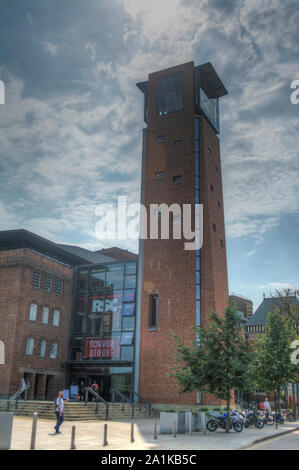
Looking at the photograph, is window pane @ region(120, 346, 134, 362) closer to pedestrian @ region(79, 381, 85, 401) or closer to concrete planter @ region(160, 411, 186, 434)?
pedestrian @ region(79, 381, 85, 401)

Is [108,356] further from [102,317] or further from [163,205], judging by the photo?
[163,205]

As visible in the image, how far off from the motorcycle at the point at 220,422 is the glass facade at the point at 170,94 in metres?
26.7

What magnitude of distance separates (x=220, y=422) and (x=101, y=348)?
16332 mm

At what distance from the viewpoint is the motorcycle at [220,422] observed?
22.3 metres

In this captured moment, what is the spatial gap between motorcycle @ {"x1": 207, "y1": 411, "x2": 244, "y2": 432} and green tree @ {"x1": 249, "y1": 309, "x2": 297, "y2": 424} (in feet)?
25.6

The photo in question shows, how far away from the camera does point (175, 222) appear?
120 ft

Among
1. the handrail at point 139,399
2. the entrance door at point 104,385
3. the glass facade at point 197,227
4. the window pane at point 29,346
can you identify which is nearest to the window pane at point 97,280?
the window pane at point 29,346

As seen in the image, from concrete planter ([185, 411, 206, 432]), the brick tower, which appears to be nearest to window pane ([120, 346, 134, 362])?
the brick tower

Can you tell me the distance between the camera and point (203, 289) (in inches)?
1367

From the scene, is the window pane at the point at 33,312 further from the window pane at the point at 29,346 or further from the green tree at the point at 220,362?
the green tree at the point at 220,362

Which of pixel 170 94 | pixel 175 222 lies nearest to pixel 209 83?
pixel 170 94

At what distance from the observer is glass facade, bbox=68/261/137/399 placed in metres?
36.0

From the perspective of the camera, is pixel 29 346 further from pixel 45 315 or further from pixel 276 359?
pixel 276 359
